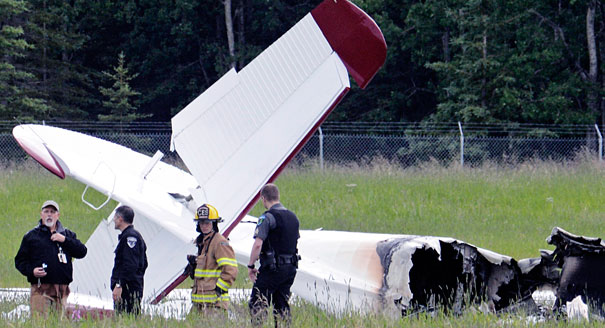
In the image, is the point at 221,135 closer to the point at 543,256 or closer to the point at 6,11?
the point at 543,256

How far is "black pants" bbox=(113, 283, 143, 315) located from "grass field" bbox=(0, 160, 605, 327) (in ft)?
17.7

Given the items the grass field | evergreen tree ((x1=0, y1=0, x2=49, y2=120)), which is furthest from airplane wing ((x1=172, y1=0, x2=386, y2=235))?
evergreen tree ((x1=0, y1=0, x2=49, y2=120))

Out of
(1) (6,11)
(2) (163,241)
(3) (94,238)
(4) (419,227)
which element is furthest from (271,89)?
(1) (6,11)

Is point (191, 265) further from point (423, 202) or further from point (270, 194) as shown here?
point (423, 202)

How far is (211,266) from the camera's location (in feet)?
25.8

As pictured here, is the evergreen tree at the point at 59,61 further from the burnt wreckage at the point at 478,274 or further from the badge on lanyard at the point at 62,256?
the burnt wreckage at the point at 478,274

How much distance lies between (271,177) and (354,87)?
1040 inches

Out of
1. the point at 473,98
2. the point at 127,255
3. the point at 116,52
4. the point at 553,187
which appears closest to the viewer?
the point at 127,255

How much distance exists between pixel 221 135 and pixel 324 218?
8.46 m

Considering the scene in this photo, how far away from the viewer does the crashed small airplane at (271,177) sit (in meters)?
8.67

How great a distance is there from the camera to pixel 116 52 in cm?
3997

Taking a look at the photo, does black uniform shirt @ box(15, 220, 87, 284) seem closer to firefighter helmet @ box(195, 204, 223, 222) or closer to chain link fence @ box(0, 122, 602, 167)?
firefighter helmet @ box(195, 204, 223, 222)

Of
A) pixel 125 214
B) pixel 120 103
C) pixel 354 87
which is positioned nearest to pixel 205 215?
pixel 125 214

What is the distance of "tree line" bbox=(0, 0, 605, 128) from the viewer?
30078mm
